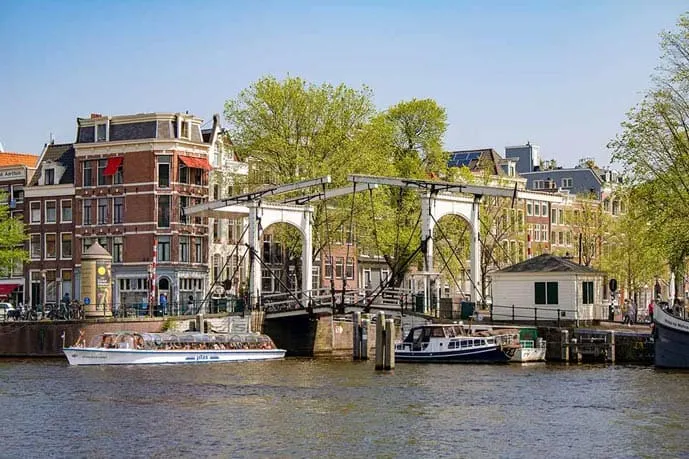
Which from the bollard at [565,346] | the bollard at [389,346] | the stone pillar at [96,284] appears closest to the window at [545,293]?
the bollard at [565,346]

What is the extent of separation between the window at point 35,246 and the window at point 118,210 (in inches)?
222

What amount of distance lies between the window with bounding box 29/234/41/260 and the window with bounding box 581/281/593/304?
34722 mm

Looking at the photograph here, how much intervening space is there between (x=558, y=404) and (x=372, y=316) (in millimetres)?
22572

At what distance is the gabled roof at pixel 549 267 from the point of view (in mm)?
57250

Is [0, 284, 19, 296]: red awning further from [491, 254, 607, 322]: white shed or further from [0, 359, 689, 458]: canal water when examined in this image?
[491, 254, 607, 322]: white shed

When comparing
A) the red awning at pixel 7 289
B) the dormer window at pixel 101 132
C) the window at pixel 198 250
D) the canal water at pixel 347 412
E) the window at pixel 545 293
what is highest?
the dormer window at pixel 101 132

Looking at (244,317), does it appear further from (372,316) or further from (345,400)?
(345,400)

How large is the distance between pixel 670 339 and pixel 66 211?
130ft

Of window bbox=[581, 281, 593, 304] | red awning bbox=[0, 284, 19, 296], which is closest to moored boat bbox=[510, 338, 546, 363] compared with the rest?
window bbox=[581, 281, 593, 304]

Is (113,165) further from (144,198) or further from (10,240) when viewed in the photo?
(10,240)

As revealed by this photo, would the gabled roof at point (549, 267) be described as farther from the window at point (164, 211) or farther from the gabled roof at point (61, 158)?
the gabled roof at point (61, 158)

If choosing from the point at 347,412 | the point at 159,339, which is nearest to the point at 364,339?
the point at 159,339

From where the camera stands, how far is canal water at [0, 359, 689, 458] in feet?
101

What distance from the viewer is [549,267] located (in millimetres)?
57812
